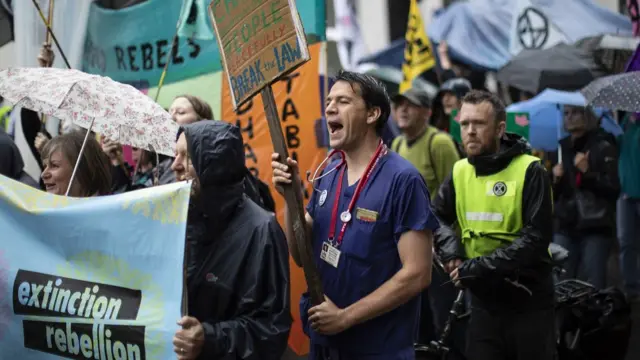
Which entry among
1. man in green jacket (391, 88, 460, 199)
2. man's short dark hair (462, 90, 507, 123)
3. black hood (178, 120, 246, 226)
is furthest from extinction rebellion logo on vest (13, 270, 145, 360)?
man in green jacket (391, 88, 460, 199)

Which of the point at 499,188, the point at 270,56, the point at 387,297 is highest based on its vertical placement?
the point at 270,56

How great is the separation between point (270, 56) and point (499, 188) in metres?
1.98

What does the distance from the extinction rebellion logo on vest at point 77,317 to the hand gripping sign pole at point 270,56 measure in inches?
Answer: 27.1

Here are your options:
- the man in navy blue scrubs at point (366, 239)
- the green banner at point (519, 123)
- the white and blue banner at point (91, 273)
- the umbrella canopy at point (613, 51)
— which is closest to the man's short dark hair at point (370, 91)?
the man in navy blue scrubs at point (366, 239)

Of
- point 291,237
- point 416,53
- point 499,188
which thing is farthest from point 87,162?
point 416,53

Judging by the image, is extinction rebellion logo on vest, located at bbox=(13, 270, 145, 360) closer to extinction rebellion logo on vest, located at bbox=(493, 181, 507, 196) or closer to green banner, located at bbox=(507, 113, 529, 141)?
extinction rebellion logo on vest, located at bbox=(493, 181, 507, 196)

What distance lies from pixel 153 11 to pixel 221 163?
15.4ft

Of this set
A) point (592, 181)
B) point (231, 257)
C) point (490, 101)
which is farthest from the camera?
point (592, 181)

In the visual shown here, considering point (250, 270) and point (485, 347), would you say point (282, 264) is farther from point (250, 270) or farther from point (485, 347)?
point (485, 347)

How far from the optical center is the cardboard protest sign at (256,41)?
12.6 feet

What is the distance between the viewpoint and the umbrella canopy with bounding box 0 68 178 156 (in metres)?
4.79

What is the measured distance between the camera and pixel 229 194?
3881 mm

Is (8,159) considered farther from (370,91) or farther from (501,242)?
(501,242)

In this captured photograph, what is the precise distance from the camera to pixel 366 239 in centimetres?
409
